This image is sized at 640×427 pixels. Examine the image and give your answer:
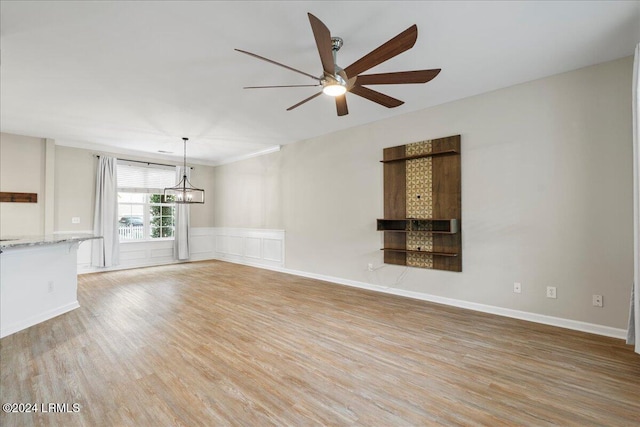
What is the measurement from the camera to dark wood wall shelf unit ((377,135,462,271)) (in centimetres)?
411

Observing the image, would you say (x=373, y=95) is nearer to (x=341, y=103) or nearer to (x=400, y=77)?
(x=341, y=103)

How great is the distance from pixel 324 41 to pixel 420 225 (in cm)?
322

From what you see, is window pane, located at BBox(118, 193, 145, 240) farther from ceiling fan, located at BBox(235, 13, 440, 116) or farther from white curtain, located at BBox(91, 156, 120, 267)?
ceiling fan, located at BBox(235, 13, 440, 116)

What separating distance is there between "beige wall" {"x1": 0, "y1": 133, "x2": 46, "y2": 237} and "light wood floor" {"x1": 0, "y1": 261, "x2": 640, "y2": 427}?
3385 millimetres

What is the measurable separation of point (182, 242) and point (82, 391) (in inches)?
242

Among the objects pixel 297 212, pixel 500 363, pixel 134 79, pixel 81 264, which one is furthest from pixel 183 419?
pixel 81 264

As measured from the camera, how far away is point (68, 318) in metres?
3.66

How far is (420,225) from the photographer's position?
448cm

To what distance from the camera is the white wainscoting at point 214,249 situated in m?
6.79

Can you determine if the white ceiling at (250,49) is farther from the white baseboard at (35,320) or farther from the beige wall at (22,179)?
the white baseboard at (35,320)

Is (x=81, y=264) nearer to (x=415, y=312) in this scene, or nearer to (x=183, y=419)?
(x=183, y=419)

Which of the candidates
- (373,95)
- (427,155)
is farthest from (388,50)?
(427,155)

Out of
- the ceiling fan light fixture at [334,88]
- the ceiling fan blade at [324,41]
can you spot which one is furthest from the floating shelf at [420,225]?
the ceiling fan blade at [324,41]

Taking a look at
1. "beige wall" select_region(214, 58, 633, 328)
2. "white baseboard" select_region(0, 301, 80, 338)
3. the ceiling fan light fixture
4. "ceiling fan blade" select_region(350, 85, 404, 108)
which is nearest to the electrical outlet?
"beige wall" select_region(214, 58, 633, 328)
